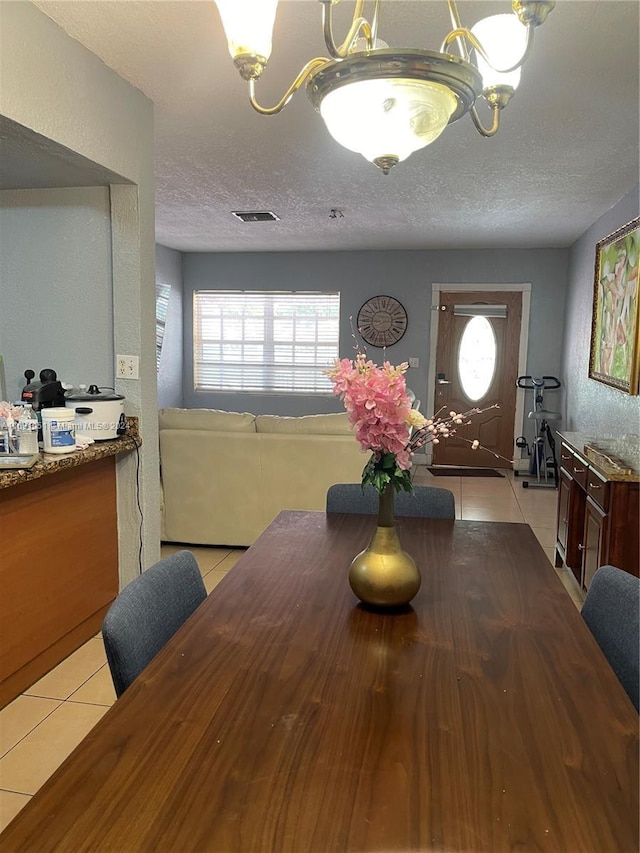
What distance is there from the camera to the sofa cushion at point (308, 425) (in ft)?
12.9

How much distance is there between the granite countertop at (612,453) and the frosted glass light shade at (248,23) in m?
2.30

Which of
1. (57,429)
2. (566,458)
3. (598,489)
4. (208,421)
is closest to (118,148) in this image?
(57,429)

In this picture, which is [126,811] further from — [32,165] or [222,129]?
[222,129]

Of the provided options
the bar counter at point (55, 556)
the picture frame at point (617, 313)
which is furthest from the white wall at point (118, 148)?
the picture frame at point (617, 313)

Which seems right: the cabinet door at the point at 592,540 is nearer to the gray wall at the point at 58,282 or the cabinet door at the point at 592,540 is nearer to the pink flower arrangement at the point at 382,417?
the pink flower arrangement at the point at 382,417

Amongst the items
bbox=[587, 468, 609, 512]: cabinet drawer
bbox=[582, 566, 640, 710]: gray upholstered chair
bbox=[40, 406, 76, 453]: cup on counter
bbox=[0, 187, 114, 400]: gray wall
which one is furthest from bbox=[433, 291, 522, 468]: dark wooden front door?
bbox=[582, 566, 640, 710]: gray upholstered chair

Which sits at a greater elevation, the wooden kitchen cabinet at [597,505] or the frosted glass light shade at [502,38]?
the frosted glass light shade at [502,38]

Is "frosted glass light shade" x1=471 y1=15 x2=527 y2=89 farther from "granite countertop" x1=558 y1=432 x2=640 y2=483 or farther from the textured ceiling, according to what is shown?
"granite countertop" x1=558 y1=432 x2=640 y2=483

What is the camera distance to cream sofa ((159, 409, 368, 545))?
12.8ft

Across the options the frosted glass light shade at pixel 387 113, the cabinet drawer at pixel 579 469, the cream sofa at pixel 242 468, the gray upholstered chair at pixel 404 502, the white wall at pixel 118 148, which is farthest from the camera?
the cream sofa at pixel 242 468

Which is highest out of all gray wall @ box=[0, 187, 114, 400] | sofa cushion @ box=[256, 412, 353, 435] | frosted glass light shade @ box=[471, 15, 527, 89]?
frosted glass light shade @ box=[471, 15, 527, 89]

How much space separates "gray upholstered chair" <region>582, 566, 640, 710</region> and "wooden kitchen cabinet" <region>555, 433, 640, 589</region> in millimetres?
1429

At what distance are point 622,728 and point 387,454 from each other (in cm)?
65

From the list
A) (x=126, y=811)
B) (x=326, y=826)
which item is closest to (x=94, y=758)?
(x=126, y=811)
